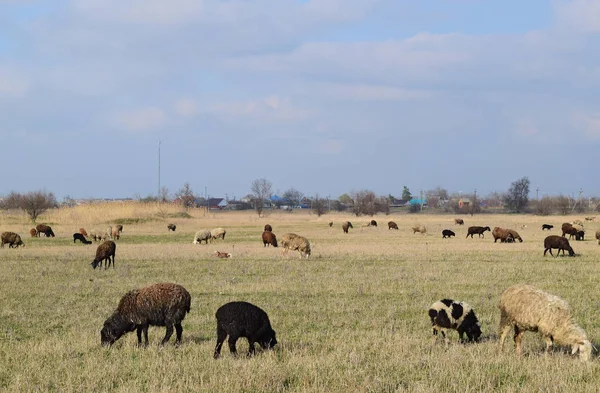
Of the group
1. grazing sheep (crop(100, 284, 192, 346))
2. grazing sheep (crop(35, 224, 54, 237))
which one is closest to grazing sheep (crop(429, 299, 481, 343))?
grazing sheep (crop(100, 284, 192, 346))

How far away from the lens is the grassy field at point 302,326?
8.10 m

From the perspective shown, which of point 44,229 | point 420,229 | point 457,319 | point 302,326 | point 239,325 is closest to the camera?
point 239,325

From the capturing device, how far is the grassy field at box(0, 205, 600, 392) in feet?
26.6

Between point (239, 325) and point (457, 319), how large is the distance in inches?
161

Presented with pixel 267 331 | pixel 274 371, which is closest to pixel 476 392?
pixel 274 371

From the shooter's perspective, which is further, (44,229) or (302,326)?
(44,229)

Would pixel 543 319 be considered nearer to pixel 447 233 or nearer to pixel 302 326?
pixel 302 326

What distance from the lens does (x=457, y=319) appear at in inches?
427

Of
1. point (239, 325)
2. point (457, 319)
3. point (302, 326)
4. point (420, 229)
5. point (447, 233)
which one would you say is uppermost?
point (239, 325)

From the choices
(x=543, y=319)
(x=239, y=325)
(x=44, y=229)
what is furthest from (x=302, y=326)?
(x=44, y=229)

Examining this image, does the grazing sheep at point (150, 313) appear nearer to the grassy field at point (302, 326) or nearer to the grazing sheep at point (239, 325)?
the grassy field at point (302, 326)

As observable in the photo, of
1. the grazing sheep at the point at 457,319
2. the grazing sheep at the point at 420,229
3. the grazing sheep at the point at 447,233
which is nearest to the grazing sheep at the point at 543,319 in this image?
the grazing sheep at the point at 457,319

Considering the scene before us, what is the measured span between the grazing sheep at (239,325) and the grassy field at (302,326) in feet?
0.95

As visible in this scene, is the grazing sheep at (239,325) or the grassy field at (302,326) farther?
the grazing sheep at (239,325)
